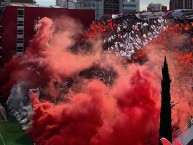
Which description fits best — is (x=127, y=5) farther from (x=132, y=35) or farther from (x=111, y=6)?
(x=132, y=35)

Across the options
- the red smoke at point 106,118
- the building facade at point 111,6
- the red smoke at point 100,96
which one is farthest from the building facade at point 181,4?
the red smoke at point 106,118

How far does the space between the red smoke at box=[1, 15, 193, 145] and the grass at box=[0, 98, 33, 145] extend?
2.98 feet

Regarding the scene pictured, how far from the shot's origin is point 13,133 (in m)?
37.8

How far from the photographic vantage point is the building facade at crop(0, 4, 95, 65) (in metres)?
61.2

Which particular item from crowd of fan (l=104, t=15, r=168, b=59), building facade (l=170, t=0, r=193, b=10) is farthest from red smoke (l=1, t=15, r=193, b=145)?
building facade (l=170, t=0, r=193, b=10)

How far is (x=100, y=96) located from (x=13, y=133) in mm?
11252

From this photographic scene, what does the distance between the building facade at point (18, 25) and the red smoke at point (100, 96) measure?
15.9ft

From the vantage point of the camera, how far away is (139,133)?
28797 mm

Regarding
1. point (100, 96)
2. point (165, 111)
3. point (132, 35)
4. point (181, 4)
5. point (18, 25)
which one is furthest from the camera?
point (181, 4)

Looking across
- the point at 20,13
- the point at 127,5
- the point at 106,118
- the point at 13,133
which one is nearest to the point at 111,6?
the point at 127,5

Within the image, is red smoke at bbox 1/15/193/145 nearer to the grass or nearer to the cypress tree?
the grass

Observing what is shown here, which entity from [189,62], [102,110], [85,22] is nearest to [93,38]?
[85,22]

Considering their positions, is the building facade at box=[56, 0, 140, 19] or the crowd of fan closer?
the crowd of fan

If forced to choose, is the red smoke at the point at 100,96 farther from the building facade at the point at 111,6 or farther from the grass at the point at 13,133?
the building facade at the point at 111,6
